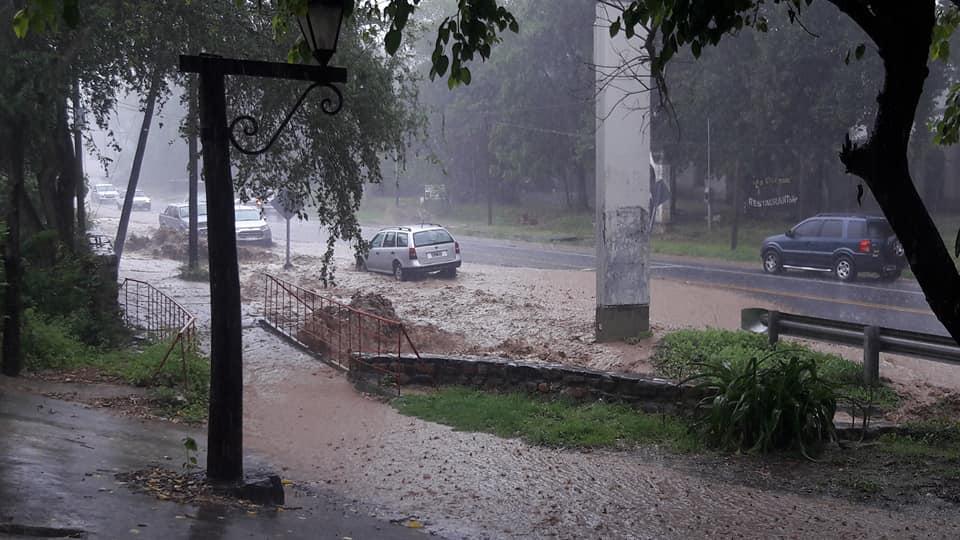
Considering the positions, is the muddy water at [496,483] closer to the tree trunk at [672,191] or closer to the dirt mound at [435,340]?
the dirt mound at [435,340]

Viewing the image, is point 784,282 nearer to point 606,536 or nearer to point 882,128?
point 606,536

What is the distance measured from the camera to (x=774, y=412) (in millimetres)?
8945

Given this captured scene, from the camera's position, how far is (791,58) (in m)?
35.0

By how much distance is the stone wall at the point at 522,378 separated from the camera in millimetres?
11062

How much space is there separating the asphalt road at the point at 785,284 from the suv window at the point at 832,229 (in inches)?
48.5

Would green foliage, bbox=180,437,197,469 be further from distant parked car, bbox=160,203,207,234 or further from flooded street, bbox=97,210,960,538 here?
distant parked car, bbox=160,203,207,234

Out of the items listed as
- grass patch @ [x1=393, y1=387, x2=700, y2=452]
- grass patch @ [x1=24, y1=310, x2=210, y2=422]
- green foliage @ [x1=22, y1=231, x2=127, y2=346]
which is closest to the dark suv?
grass patch @ [x1=393, y1=387, x2=700, y2=452]

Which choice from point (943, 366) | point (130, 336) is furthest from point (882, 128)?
point (130, 336)

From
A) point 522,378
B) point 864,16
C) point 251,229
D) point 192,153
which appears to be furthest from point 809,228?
point 864,16

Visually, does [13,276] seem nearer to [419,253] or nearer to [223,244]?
[223,244]

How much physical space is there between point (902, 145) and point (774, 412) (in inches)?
183

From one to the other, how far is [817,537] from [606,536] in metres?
1.49

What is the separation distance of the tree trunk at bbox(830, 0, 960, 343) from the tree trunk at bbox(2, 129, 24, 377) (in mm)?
9245

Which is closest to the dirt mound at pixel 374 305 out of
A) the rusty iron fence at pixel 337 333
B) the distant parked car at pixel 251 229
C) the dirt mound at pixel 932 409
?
the rusty iron fence at pixel 337 333
